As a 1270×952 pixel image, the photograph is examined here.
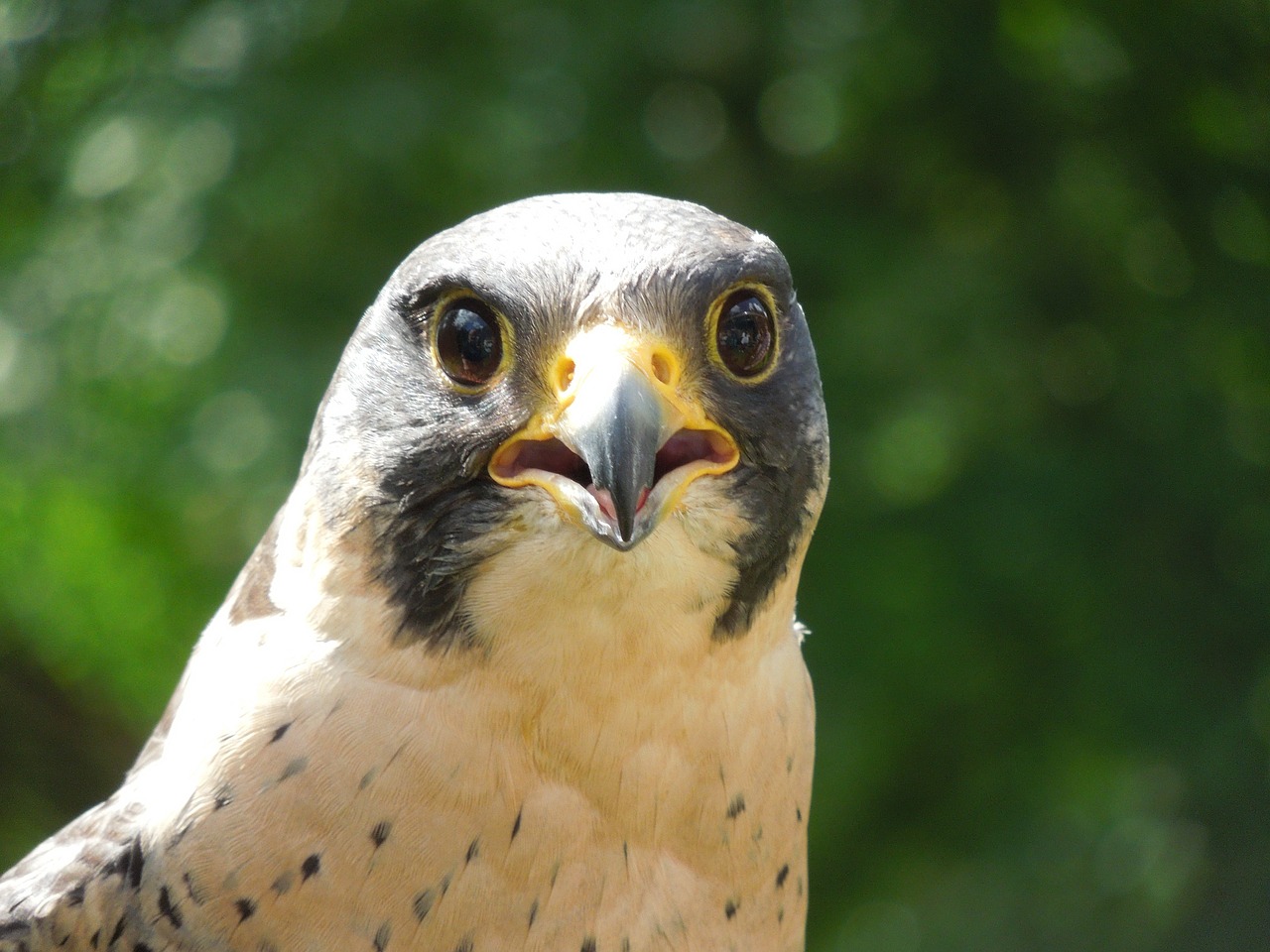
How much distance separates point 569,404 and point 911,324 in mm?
2820

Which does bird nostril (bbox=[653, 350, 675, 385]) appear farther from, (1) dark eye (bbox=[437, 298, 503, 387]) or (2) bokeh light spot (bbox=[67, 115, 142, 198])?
(2) bokeh light spot (bbox=[67, 115, 142, 198])

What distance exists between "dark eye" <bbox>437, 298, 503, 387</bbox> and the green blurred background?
2435 millimetres

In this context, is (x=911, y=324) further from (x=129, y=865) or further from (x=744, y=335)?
(x=129, y=865)

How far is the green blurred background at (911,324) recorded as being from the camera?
14.7 ft

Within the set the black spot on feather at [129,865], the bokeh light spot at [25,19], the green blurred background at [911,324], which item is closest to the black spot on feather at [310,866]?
the black spot on feather at [129,865]

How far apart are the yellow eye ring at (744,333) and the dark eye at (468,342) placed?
0.31m

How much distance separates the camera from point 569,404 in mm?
1881

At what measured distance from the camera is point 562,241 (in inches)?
79.8

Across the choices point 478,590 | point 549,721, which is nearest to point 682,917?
→ point 549,721

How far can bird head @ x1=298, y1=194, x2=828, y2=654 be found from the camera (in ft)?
6.31

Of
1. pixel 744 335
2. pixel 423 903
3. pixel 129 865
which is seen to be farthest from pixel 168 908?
pixel 744 335

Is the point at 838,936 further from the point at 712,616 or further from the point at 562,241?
the point at 562,241

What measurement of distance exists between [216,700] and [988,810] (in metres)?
3.20

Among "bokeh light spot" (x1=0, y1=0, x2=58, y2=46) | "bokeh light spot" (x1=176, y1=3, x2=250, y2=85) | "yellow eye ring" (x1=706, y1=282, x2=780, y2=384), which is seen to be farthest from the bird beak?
"bokeh light spot" (x1=0, y1=0, x2=58, y2=46)
